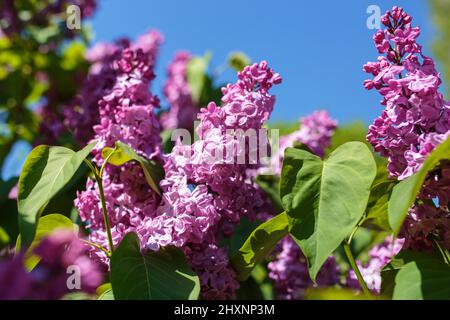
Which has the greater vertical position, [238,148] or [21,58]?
[21,58]

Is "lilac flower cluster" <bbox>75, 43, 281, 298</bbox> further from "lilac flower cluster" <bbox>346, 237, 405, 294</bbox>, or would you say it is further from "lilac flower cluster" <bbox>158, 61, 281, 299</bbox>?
"lilac flower cluster" <bbox>346, 237, 405, 294</bbox>

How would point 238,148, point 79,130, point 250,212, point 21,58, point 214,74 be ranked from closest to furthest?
point 238,148, point 250,212, point 79,130, point 214,74, point 21,58

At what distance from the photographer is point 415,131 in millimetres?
940

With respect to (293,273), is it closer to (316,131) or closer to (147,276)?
(316,131)

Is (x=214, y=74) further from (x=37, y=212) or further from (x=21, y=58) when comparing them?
(x=37, y=212)

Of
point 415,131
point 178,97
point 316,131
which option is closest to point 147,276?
point 415,131

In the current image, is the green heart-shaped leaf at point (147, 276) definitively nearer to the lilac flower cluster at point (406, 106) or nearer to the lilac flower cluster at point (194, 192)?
the lilac flower cluster at point (194, 192)

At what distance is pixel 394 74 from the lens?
97 centimetres

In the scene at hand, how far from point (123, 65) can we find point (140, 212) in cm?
41

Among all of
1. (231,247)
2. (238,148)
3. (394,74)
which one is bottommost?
(231,247)

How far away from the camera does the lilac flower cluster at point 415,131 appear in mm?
908

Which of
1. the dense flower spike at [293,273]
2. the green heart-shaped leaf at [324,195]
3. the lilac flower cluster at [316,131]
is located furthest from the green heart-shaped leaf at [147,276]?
the lilac flower cluster at [316,131]
